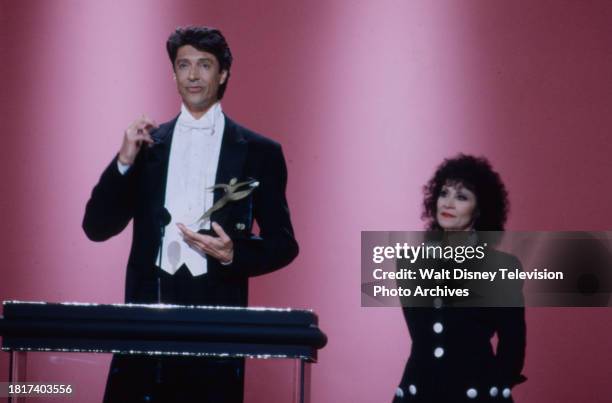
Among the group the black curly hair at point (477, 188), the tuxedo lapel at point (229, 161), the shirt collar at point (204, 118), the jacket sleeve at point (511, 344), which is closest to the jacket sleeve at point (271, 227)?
the tuxedo lapel at point (229, 161)

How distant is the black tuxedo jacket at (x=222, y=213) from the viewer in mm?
2973

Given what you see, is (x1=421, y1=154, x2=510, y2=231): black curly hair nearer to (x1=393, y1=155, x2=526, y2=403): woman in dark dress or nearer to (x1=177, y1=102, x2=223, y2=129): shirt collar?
(x1=393, y1=155, x2=526, y2=403): woman in dark dress

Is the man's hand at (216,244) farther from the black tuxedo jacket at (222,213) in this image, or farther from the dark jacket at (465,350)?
the dark jacket at (465,350)

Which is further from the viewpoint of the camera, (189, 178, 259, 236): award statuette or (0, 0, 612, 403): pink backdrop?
(0, 0, 612, 403): pink backdrop

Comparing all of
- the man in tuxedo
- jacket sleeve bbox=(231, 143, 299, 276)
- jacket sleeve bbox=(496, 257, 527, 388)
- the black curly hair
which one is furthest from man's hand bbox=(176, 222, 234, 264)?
jacket sleeve bbox=(496, 257, 527, 388)

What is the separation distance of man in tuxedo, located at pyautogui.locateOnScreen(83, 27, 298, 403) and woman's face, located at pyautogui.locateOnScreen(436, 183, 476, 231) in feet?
1.99

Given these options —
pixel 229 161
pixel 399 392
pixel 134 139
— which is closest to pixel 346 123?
pixel 229 161

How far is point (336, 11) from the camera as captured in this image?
345 centimetres

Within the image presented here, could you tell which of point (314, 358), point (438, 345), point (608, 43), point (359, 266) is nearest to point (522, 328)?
point (438, 345)

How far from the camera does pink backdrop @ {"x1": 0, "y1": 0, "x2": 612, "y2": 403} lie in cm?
329

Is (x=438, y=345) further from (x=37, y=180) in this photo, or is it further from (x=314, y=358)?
(x=37, y=180)

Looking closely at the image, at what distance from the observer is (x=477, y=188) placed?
3.26 meters

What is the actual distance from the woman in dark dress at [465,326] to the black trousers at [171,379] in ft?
4.15

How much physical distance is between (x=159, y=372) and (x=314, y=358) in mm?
341
